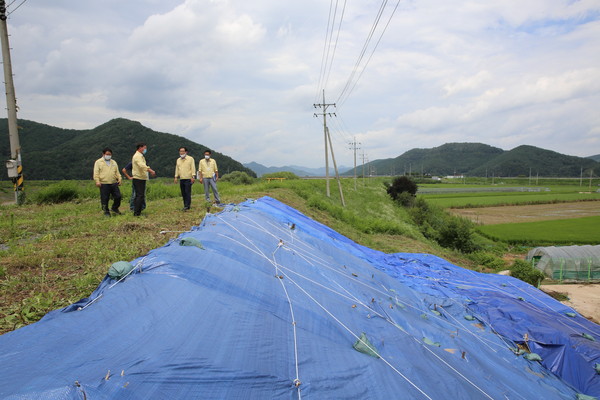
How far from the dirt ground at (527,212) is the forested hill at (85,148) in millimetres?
32199

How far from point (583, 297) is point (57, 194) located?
19.2 metres

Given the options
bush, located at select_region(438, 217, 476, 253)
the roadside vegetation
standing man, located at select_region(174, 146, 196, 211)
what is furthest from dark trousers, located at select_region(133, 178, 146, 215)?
bush, located at select_region(438, 217, 476, 253)

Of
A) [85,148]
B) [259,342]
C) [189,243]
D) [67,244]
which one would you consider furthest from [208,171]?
[85,148]

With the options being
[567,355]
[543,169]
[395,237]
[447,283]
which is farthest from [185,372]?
[543,169]

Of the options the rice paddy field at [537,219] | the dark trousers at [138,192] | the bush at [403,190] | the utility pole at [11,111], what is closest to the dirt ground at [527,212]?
the rice paddy field at [537,219]

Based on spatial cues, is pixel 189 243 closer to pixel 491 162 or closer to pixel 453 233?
pixel 453 233

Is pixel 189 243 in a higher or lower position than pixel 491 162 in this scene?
lower

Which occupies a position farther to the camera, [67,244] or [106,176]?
[106,176]

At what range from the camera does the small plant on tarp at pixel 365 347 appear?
122 inches

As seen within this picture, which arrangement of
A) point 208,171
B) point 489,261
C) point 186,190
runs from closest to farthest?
point 186,190 < point 208,171 < point 489,261

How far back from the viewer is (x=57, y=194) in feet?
38.3

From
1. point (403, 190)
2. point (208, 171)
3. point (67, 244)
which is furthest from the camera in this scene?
point (403, 190)

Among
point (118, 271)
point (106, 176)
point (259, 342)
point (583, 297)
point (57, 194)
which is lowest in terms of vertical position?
point (583, 297)

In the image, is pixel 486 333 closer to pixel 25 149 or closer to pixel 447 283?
pixel 447 283
